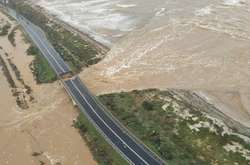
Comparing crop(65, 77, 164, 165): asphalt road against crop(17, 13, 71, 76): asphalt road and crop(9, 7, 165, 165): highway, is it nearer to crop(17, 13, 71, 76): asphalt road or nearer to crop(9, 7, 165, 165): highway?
crop(9, 7, 165, 165): highway

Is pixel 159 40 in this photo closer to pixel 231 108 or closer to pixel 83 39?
pixel 83 39

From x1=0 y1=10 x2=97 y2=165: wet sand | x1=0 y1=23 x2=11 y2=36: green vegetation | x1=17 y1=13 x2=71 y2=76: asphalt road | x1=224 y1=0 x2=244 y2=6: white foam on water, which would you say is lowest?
x1=0 y1=10 x2=97 y2=165: wet sand

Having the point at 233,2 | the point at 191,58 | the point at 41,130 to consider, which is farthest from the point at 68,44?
the point at 233,2

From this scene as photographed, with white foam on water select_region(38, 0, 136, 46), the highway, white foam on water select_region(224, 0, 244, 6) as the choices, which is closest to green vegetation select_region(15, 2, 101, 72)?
the highway

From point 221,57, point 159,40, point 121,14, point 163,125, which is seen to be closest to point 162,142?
point 163,125

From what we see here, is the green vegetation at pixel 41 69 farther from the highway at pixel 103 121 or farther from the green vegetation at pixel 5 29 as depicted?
the green vegetation at pixel 5 29
